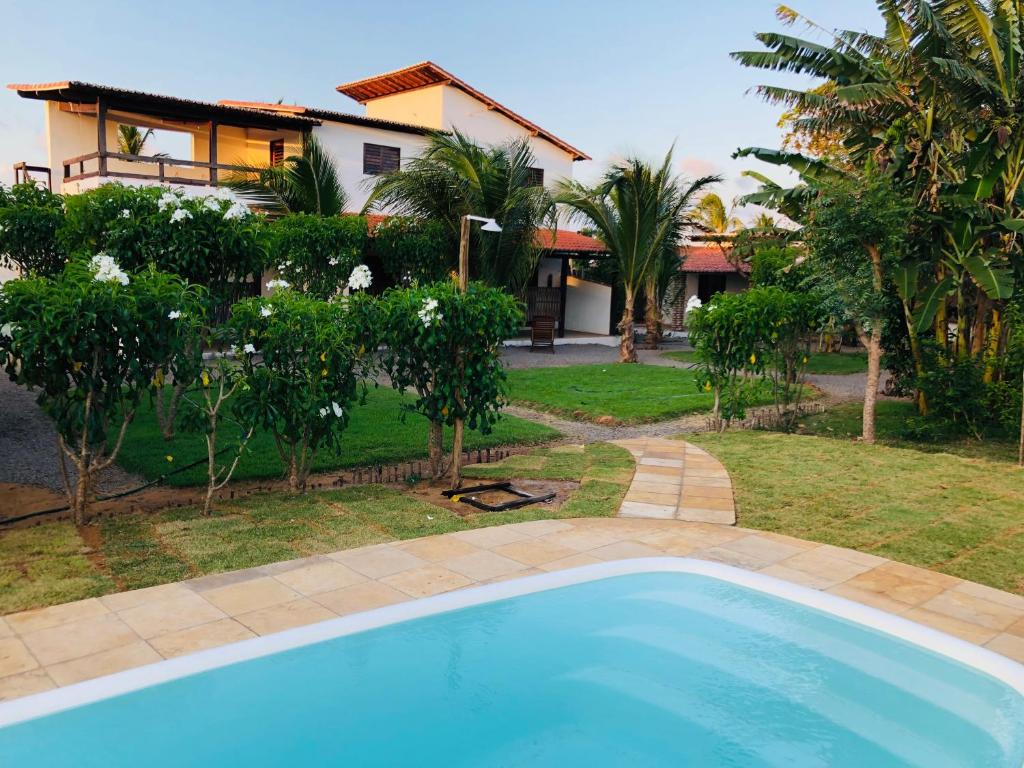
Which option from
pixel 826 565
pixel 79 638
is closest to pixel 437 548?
pixel 79 638

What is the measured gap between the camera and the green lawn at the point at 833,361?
20.3m

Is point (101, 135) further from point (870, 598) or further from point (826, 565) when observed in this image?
point (870, 598)

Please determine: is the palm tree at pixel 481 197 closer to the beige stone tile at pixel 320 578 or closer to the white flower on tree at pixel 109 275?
the white flower on tree at pixel 109 275

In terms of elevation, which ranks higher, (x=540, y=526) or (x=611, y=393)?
(x=611, y=393)

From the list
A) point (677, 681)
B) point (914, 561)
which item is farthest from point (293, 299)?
point (914, 561)

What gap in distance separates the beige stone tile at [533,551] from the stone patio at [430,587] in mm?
17

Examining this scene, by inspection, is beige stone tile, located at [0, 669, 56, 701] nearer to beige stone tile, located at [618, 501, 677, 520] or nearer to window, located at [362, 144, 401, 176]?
beige stone tile, located at [618, 501, 677, 520]

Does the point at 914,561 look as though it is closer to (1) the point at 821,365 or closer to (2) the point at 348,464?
(2) the point at 348,464

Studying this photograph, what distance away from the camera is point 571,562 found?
606cm

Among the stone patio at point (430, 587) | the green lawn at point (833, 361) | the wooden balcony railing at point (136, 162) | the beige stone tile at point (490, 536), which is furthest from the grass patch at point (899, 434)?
the wooden balcony railing at point (136, 162)

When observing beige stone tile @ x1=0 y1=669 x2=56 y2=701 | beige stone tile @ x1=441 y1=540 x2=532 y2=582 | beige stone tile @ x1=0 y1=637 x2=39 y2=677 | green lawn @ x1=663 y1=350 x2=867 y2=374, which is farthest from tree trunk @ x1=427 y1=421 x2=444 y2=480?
green lawn @ x1=663 y1=350 x2=867 y2=374

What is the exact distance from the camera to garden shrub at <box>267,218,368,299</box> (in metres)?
16.6

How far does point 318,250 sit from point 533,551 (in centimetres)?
1232

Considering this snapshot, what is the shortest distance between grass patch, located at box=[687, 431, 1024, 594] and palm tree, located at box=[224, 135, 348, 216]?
11.6m
